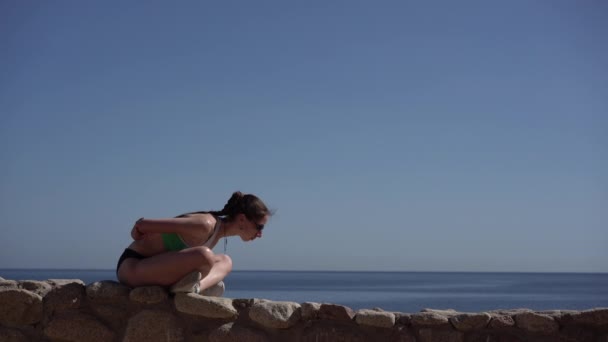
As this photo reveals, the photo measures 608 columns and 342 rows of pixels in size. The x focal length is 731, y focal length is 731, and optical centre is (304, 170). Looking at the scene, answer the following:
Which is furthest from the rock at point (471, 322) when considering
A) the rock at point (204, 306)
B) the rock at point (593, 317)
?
the rock at point (204, 306)

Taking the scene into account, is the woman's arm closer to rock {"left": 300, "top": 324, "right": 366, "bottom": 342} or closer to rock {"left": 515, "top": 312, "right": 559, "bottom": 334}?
rock {"left": 300, "top": 324, "right": 366, "bottom": 342}

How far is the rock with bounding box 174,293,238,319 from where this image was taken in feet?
13.5

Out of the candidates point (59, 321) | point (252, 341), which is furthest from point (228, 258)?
point (59, 321)

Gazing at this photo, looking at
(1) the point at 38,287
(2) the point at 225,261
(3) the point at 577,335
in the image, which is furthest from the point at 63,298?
(3) the point at 577,335

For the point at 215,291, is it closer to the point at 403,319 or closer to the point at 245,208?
the point at 245,208

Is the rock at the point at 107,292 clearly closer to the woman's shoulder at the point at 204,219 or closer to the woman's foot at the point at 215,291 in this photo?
the woman's foot at the point at 215,291

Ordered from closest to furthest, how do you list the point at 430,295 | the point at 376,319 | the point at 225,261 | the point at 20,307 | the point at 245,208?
1. the point at 376,319
2. the point at 20,307
3. the point at 245,208
4. the point at 225,261
5. the point at 430,295

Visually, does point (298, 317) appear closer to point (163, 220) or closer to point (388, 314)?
point (388, 314)

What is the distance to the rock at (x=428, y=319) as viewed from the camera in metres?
3.92

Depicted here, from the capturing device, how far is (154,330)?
4121 mm

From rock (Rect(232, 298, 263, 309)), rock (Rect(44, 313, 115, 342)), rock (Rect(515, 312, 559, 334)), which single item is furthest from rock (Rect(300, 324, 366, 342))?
rock (Rect(44, 313, 115, 342))

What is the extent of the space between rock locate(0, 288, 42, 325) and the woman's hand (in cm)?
65

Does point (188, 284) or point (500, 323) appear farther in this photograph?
point (188, 284)

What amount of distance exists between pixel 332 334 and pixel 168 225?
1111 millimetres
